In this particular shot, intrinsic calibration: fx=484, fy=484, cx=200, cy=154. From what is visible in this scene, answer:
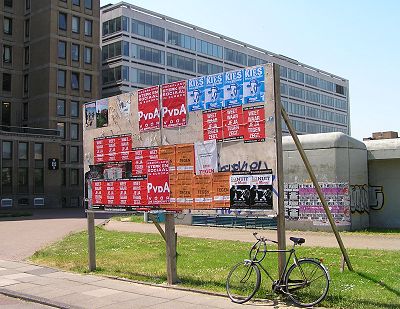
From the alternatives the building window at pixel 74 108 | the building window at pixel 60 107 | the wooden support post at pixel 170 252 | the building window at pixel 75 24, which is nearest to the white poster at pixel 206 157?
the wooden support post at pixel 170 252

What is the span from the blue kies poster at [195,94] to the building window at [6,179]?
1963 inches

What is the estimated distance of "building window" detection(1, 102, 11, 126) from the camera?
213 feet

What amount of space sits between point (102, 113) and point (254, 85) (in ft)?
17.4

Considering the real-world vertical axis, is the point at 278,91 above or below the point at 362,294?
above

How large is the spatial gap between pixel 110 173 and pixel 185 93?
3372mm

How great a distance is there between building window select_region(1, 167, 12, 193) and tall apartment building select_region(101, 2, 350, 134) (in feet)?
69.7

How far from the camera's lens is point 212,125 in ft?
33.9

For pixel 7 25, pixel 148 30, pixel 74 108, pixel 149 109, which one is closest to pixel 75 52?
pixel 74 108

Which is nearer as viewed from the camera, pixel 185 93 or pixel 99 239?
pixel 185 93

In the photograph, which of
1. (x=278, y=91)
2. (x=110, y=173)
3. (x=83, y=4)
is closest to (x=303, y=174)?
(x=110, y=173)

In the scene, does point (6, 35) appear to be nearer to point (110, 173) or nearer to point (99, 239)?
point (99, 239)

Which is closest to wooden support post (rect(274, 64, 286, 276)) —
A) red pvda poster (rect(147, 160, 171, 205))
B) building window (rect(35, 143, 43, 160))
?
red pvda poster (rect(147, 160, 171, 205))

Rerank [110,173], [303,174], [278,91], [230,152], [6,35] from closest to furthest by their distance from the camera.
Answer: [278,91], [230,152], [110,173], [303,174], [6,35]

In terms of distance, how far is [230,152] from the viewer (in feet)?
32.7
